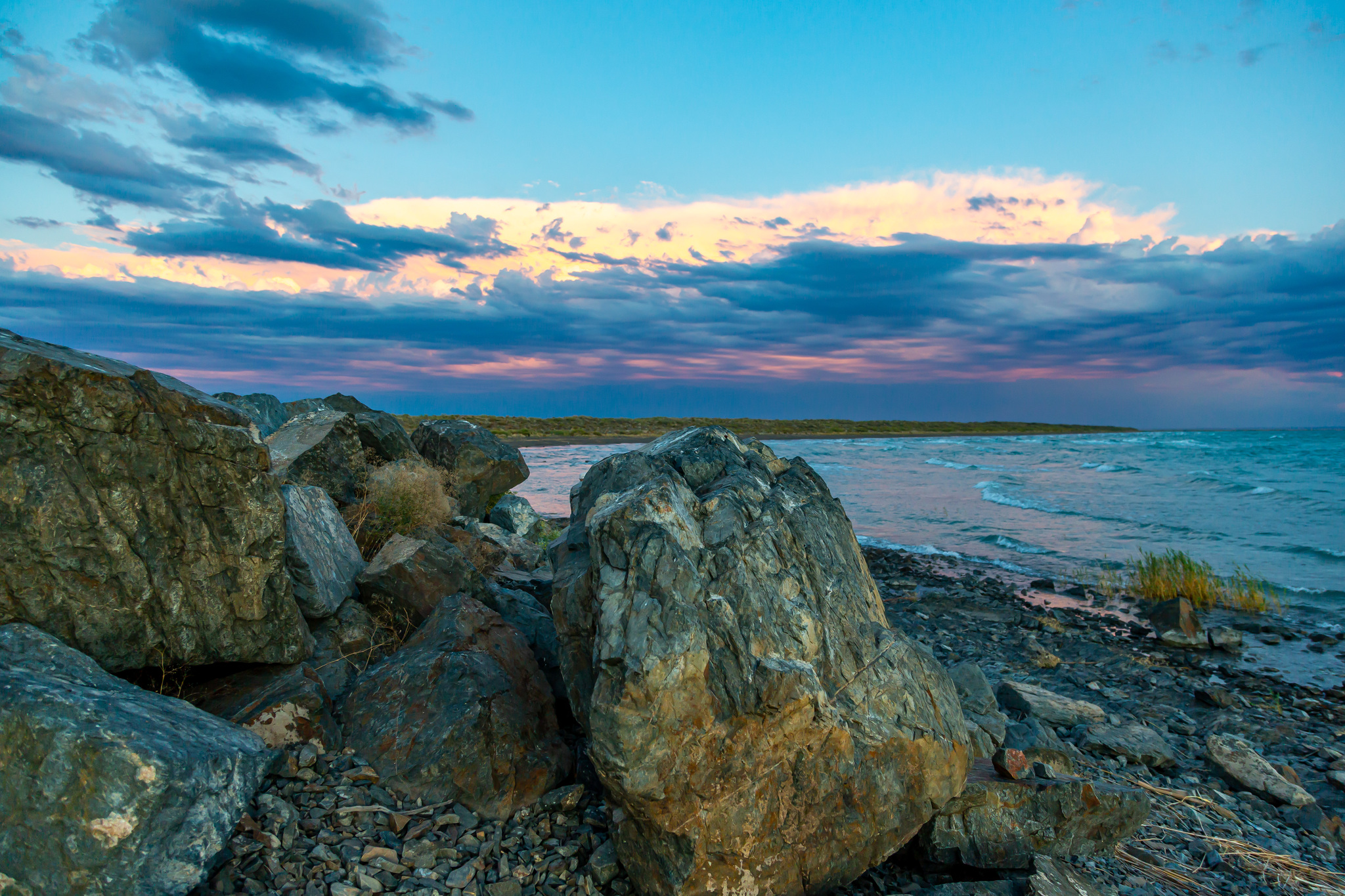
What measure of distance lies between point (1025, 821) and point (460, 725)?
406cm

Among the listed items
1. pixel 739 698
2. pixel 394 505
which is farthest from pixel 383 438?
pixel 739 698

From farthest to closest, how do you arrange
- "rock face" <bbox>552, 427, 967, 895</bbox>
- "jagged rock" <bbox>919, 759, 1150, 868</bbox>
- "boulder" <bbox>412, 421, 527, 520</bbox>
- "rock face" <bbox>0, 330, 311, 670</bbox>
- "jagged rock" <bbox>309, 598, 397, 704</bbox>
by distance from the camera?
"boulder" <bbox>412, 421, 527, 520</bbox> < "jagged rock" <bbox>309, 598, 397, 704</bbox> < "jagged rock" <bbox>919, 759, 1150, 868</bbox> < "rock face" <bbox>0, 330, 311, 670</bbox> < "rock face" <bbox>552, 427, 967, 895</bbox>

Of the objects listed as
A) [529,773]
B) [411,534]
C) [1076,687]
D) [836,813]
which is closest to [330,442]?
[411,534]

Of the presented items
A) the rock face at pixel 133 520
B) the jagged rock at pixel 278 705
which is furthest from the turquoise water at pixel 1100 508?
the jagged rock at pixel 278 705

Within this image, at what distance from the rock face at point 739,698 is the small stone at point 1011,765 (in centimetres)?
50

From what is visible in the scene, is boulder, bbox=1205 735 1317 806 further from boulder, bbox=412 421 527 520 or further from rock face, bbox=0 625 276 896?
boulder, bbox=412 421 527 520

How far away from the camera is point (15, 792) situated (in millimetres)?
3154

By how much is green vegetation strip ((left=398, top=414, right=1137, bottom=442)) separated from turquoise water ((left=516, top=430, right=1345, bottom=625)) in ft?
69.6

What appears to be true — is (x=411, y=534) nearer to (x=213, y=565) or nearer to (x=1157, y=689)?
(x=213, y=565)

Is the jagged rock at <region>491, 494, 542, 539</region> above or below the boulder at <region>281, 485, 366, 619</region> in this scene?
below

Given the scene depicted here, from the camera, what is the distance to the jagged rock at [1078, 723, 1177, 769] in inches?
319

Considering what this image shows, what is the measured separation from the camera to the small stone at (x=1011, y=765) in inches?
206

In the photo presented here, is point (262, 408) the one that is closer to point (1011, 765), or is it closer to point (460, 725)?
point (460, 725)

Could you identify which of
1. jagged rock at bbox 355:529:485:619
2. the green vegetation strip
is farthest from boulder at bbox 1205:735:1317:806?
the green vegetation strip
